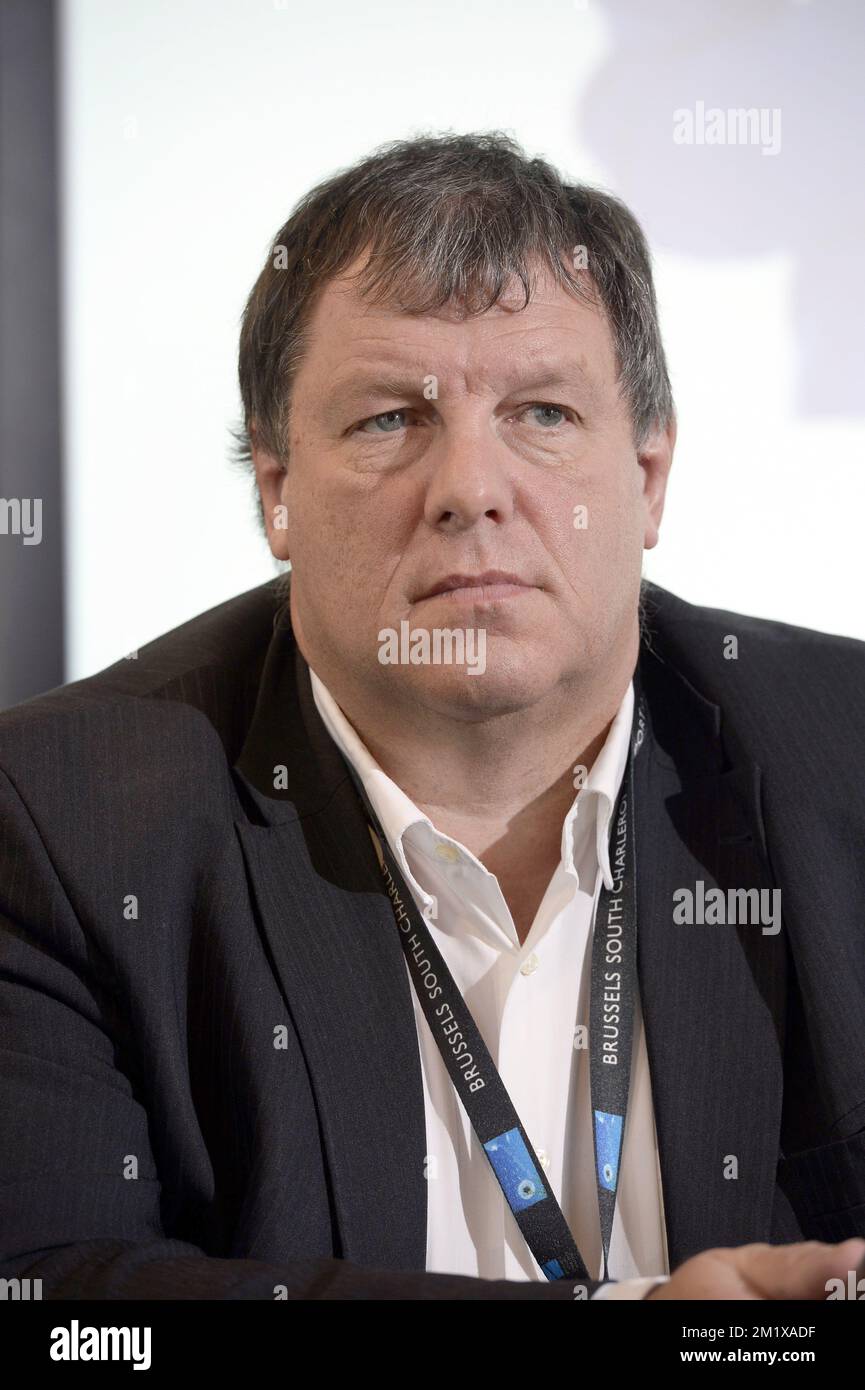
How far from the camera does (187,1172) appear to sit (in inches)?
59.1

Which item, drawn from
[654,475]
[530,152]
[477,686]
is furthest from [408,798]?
[530,152]

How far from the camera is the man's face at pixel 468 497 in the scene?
157 cm

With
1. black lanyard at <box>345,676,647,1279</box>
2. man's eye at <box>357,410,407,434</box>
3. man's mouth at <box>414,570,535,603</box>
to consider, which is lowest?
black lanyard at <box>345,676,647,1279</box>

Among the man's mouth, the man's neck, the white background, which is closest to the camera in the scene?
the man's mouth

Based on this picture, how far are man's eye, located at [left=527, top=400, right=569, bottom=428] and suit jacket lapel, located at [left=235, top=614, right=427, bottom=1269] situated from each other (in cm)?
48

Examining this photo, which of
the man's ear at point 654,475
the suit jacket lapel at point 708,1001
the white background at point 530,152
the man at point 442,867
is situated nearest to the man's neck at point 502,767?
the man at point 442,867

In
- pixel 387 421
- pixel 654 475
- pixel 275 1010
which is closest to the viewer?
pixel 275 1010

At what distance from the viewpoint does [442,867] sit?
1.67m

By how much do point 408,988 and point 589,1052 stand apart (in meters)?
0.23

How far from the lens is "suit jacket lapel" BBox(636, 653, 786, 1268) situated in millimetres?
1498

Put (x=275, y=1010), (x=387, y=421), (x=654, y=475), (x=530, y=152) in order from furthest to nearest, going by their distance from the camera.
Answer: (x=530, y=152) → (x=654, y=475) → (x=387, y=421) → (x=275, y=1010)

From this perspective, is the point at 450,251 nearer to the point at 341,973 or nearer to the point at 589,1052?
the point at 341,973

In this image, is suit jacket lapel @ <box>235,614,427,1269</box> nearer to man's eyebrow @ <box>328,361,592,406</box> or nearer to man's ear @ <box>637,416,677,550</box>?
man's eyebrow @ <box>328,361,592,406</box>

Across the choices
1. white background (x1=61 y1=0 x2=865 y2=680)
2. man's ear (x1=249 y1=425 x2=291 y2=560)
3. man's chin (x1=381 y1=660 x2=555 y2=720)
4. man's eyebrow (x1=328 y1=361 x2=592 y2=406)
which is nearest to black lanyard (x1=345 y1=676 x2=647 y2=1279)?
man's chin (x1=381 y1=660 x2=555 y2=720)
